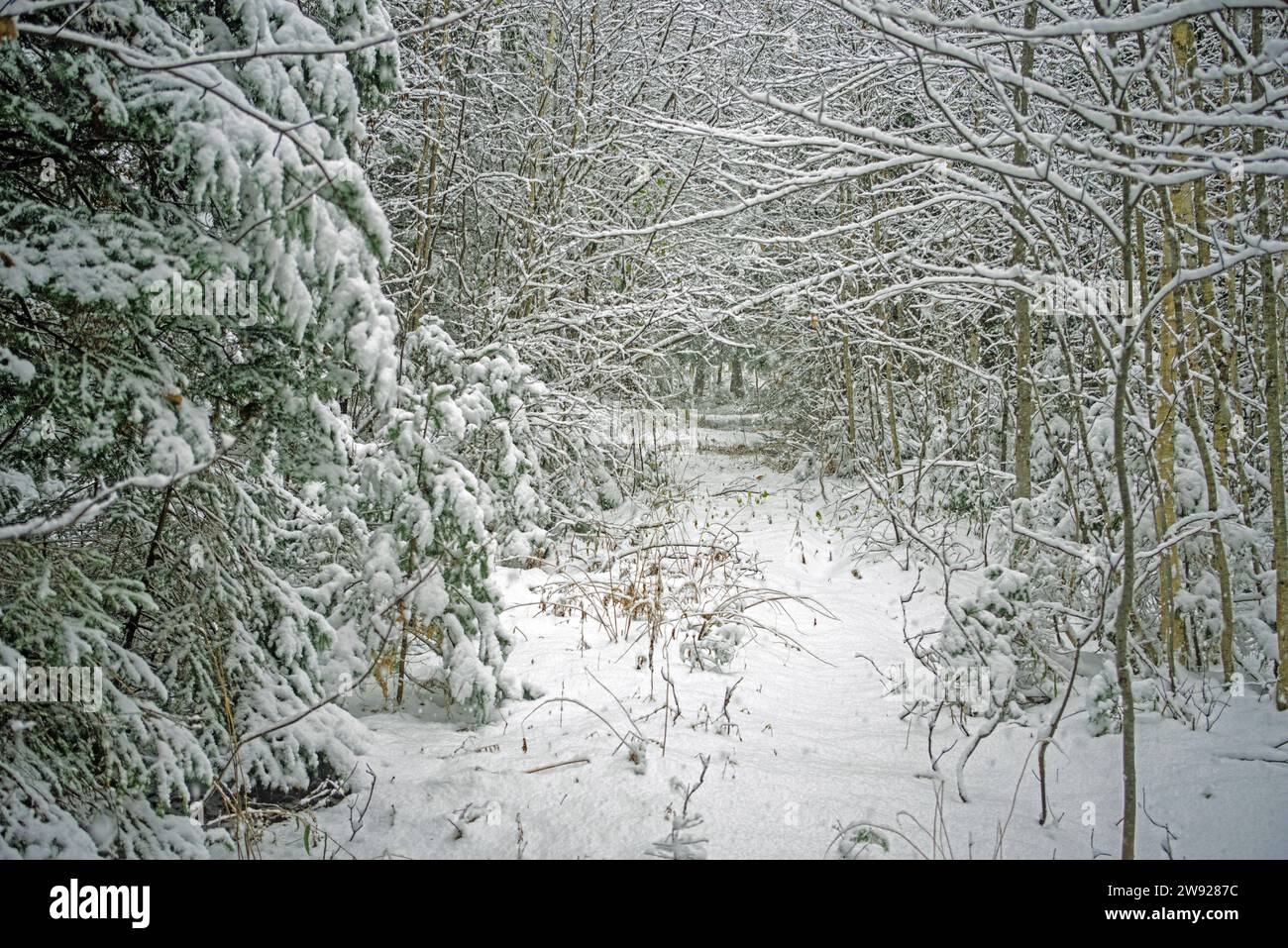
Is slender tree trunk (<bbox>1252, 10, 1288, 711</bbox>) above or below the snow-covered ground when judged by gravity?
above

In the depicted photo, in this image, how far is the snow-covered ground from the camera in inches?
97.8

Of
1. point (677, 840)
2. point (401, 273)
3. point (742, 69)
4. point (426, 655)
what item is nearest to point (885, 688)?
point (677, 840)

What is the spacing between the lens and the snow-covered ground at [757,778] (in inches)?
97.8

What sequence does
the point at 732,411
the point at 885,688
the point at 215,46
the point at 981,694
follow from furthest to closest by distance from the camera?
the point at 732,411
the point at 885,688
the point at 981,694
the point at 215,46

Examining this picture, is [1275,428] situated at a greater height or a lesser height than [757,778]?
greater

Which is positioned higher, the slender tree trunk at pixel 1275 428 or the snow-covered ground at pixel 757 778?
the slender tree trunk at pixel 1275 428

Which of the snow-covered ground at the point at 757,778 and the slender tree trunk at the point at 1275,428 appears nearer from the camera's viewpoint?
the snow-covered ground at the point at 757,778

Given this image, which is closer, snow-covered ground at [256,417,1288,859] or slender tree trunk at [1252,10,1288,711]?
snow-covered ground at [256,417,1288,859]

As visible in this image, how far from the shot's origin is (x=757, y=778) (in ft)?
9.61

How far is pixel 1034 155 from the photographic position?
5.07 m

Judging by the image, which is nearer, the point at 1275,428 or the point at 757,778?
the point at 757,778
